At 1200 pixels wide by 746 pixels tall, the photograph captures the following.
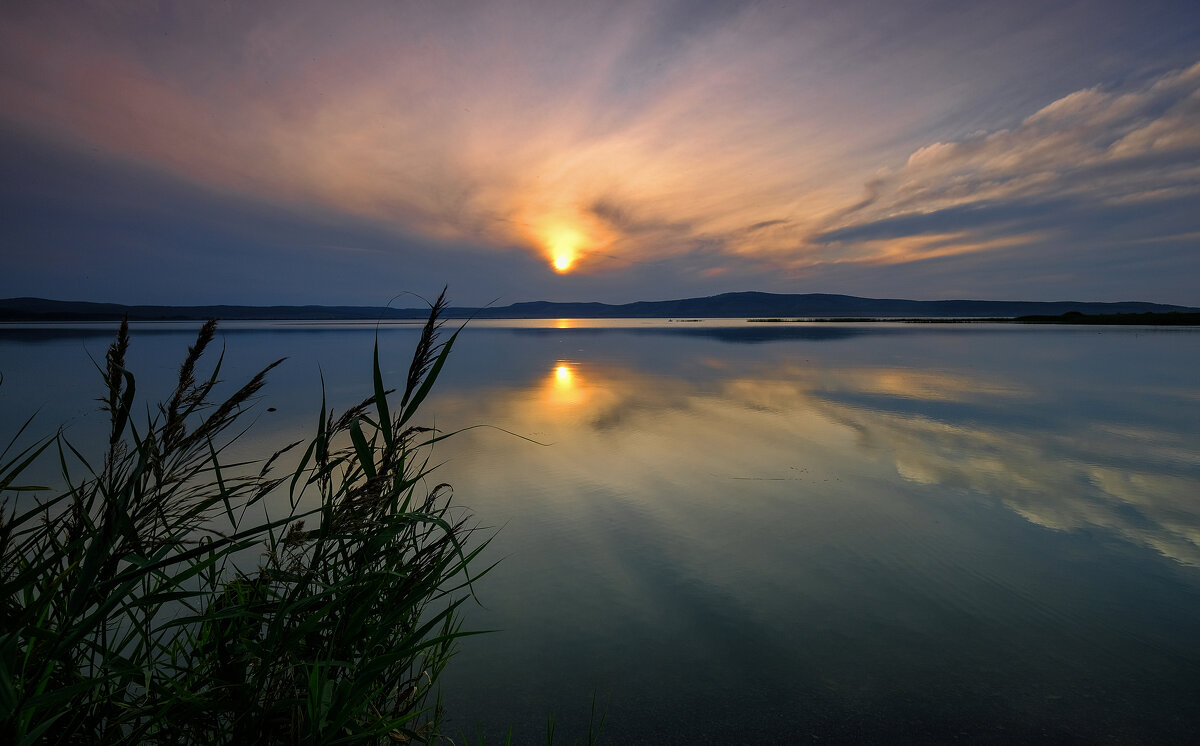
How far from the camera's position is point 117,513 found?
1639 millimetres

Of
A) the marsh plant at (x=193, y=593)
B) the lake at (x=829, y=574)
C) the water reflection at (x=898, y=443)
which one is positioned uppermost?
the marsh plant at (x=193, y=593)

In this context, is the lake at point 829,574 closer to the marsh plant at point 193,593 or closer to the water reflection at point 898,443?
the water reflection at point 898,443

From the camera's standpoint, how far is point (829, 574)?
5785 millimetres

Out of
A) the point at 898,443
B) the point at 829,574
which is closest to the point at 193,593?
the point at 829,574

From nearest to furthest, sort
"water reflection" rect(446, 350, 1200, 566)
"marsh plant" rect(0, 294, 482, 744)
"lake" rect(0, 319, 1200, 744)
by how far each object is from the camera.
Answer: "marsh plant" rect(0, 294, 482, 744)
"lake" rect(0, 319, 1200, 744)
"water reflection" rect(446, 350, 1200, 566)

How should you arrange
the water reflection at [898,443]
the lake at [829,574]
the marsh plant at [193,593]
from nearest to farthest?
the marsh plant at [193,593], the lake at [829,574], the water reflection at [898,443]

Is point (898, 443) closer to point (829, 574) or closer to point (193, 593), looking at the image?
point (829, 574)

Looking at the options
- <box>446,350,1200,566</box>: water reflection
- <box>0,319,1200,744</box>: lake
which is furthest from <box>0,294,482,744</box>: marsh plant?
<box>446,350,1200,566</box>: water reflection

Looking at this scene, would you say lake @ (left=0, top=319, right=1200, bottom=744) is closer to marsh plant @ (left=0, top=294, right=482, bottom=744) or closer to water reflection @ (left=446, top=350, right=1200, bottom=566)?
water reflection @ (left=446, top=350, right=1200, bottom=566)

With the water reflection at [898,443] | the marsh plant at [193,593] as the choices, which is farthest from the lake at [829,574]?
the marsh plant at [193,593]

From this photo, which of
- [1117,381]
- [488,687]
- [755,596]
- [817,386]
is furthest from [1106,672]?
[1117,381]

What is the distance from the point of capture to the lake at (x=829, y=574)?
12.9 feet

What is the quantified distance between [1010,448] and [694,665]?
32.0 ft

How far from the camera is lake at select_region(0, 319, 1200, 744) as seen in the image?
392 centimetres
